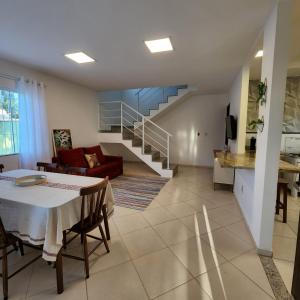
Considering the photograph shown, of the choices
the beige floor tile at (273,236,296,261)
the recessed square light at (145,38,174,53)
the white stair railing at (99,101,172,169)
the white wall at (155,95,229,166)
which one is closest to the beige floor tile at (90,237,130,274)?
the beige floor tile at (273,236,296,261)

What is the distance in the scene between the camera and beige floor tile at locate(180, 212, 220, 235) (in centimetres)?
245

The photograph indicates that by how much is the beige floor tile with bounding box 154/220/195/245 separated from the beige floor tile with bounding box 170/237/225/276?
0.30 ft

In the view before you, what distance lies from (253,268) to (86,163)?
12.4 feet

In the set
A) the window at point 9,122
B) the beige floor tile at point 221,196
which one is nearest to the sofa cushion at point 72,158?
the window at point 9,122

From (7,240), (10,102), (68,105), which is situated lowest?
(7,240)

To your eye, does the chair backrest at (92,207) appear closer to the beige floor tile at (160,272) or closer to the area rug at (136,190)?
the beige floor tile at (160,272)

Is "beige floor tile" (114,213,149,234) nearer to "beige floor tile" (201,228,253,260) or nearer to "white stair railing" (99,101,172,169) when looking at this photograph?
"beige floor tile" (201,228,253,260)

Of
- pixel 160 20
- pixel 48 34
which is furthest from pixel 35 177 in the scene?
pixel 160 20

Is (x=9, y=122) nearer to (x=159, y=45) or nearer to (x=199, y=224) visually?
(x=159, y=45)

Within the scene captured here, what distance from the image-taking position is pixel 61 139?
4.52 meters

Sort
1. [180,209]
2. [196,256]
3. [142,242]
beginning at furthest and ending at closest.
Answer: [180,209], [142,242], [196,256]

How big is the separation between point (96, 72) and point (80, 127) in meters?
1.82

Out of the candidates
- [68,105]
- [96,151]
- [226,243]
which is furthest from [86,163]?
[226,243]

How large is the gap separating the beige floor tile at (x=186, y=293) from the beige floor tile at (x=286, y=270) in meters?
0.75
